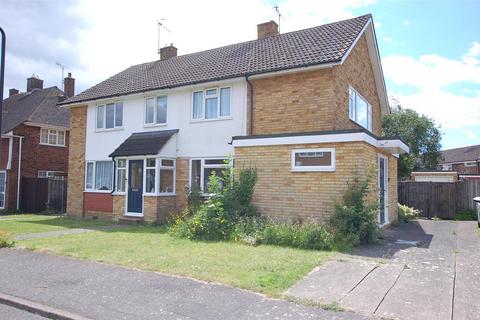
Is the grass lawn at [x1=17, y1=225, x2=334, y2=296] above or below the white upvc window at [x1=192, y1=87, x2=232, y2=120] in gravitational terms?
below

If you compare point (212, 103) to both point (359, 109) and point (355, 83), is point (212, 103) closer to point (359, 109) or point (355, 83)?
point (355, 83)

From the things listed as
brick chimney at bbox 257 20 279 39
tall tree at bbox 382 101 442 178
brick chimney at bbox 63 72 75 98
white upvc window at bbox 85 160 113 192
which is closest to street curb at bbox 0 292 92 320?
white upvc window at bbox 85 160 113 192

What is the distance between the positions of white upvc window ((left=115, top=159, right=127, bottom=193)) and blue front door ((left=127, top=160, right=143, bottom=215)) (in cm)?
60

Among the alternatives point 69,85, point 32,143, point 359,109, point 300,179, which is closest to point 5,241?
point 300,179

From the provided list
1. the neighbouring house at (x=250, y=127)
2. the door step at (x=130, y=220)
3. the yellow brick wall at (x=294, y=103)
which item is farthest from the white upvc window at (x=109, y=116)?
the yellow brick wall at (x=294, y=103)

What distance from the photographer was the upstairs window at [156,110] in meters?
16.5

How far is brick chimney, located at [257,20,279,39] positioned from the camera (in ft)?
60.0

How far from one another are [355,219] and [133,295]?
5.84 meters

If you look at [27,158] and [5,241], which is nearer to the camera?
[5,241]

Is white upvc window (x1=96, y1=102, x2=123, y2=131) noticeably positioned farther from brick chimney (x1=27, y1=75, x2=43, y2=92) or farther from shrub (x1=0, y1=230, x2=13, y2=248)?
brick chimney (x1=27, y1=75, x2=43, y2=92)

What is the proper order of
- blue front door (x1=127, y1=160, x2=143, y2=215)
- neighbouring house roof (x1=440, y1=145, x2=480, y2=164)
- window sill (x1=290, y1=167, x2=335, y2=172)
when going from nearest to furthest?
window sill (x1=290, y1=167, x2=335, y2=172) → blue front door (x1=127, y1=160, x2=143, y2=215) → neighbouring house roof (x1=440, y1=145, x2=480, y2=164)

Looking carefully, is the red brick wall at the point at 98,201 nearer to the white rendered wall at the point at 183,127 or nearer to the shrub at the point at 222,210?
the white rendered wall at the point at 183,127

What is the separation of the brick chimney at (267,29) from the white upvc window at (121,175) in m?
8.32

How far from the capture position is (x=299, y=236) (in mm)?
9461
